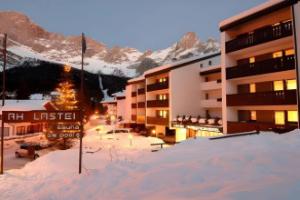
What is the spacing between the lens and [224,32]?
97.5 feet

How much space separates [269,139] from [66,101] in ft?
112

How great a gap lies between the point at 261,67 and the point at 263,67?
0.22 m

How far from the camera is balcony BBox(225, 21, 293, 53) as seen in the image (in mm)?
23008

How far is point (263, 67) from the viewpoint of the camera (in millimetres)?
24719

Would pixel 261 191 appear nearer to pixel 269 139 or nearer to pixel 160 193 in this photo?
pixel 160 193

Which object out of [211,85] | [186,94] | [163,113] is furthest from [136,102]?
[211,85]

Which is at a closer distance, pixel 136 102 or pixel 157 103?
pixel 157 103

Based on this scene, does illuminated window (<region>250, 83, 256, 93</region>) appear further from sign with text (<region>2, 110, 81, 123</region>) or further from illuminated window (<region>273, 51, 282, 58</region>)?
sign with text (<region>2, 110, 81, 123</region>)

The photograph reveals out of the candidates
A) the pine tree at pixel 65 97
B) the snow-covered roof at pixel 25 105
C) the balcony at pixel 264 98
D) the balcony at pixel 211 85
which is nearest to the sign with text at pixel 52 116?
the balcony at pixel 264 98

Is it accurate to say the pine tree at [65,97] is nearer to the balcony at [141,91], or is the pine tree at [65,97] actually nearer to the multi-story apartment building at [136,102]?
the multi-story apartment building at [136,102]

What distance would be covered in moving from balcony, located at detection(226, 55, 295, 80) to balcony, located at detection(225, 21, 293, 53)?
1.96 metres

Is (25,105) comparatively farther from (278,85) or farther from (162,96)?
(278,85)

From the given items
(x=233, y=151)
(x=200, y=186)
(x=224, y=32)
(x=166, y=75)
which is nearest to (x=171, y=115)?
(x=166, y=75)

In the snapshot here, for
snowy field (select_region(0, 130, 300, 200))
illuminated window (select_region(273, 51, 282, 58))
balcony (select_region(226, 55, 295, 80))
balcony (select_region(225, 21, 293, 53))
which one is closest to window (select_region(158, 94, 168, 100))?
balcony (select_region(226, 55, 295, 80))
